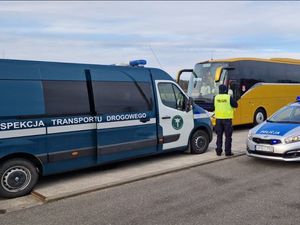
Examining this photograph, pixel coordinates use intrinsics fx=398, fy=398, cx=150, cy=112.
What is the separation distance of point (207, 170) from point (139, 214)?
308 cm

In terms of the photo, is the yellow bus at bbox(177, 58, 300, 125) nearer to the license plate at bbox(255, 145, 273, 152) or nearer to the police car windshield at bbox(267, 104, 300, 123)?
the police car windshield at bbox(267, 104, 300, 123)

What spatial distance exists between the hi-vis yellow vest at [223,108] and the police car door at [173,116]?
2.27 ft

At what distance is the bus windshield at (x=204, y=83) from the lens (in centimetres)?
1534

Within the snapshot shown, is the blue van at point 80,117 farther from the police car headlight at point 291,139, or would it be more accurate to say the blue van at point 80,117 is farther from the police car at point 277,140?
the police car headlight at point 291,139

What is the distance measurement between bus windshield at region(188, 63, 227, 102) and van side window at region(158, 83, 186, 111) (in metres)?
5.73

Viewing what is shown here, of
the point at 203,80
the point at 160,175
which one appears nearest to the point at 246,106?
the point at 203,80

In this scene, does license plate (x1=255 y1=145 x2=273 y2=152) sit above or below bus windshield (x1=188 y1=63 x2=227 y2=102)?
below

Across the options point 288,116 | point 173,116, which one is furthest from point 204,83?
point 173,116

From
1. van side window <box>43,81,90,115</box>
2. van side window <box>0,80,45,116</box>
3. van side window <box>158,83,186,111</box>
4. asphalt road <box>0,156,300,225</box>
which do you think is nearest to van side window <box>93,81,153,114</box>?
van side window <box>43,81,90,115</box>

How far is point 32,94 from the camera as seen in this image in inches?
271

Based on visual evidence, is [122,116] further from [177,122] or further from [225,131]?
[225,131]

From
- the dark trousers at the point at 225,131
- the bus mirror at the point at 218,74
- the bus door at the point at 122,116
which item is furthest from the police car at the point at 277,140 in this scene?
the bus mirror at the point at 218,74

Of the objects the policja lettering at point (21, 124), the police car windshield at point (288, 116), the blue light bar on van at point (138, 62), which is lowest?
the police car windshield at point (288, 116)

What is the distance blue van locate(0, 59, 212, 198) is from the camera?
6.63 meters
